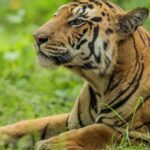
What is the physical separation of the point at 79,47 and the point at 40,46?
33 cm

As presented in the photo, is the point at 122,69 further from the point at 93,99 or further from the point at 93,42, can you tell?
the point at 93,99

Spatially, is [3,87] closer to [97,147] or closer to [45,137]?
[45,137]

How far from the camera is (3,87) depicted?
8875 mm

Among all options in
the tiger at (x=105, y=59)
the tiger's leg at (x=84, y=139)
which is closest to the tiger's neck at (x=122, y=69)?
the tiger at (x=105, y=59)

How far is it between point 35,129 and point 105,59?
91 cm

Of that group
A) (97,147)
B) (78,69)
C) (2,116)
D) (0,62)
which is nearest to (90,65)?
(78,69)

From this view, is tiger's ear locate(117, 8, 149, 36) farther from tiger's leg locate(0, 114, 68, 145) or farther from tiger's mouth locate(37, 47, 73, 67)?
tiger's leg locate(0, 114, 68, 145)

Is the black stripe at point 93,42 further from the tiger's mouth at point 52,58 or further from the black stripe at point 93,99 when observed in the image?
the black stripe at point 93,99

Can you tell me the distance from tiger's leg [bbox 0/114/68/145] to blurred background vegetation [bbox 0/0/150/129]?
0.37 m

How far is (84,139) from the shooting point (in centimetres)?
664

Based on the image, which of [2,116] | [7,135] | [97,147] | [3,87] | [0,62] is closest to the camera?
[97,147]

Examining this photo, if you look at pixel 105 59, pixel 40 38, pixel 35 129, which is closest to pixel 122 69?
pixel 105 59

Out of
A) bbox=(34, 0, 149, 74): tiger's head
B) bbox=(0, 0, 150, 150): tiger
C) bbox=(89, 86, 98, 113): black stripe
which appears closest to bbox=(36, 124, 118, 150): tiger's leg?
bbox=(0, 0, 150, 150): tiger

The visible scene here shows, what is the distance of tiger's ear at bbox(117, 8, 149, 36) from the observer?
267 inches
